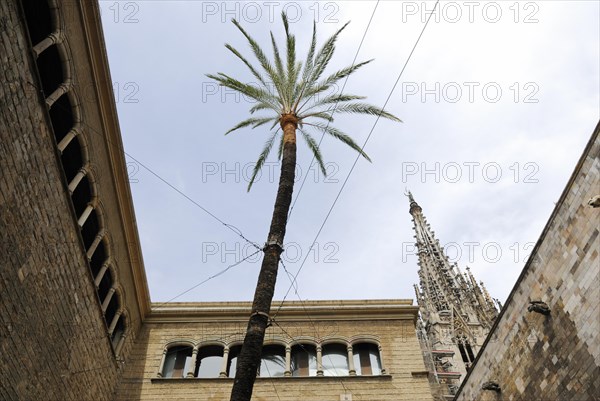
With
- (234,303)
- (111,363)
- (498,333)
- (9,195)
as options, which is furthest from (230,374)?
(9,195)

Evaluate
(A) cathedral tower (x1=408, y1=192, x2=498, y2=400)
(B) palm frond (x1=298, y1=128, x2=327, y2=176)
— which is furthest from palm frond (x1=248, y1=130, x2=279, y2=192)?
(A) cathedral tower (x1=408, y1=192, x2=498, y2=400)

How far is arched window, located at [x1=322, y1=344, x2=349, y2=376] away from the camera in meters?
16.5

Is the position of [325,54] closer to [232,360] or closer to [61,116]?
[61,116]

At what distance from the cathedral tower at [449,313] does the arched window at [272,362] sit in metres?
23.1

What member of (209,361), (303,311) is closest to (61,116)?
(209,361)

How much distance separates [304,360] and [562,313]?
953cm

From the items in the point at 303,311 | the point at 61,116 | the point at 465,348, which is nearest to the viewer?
the point at 61,116

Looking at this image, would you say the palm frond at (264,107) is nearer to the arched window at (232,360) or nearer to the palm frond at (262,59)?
the palm frond at (262,59)

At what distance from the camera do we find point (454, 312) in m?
52.4

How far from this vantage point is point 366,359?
1688 centimetres

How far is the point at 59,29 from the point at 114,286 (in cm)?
802

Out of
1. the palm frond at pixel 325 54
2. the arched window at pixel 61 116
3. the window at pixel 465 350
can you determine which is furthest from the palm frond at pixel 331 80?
the window at pixel 465 350

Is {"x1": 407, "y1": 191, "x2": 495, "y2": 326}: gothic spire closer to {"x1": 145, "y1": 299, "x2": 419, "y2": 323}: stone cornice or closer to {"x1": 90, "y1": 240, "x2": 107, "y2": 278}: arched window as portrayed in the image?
{"x1": 145, "y1": 299, "x2": 419, "y2": 323}: stone cornice

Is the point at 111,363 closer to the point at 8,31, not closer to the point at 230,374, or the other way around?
the point at 230,374
